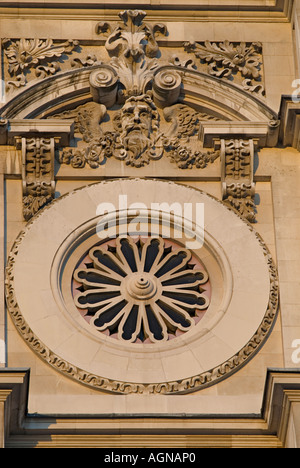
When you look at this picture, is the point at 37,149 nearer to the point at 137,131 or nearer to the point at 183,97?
the point at 137,131

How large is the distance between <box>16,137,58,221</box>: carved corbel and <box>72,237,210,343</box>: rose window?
1.30 m

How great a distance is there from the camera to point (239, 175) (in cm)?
3300

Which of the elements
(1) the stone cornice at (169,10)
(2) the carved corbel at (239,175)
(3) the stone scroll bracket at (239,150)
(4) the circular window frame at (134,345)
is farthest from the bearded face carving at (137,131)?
(1) the stone cornice at (169,10)

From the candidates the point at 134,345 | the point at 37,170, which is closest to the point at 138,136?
the point at 37,170

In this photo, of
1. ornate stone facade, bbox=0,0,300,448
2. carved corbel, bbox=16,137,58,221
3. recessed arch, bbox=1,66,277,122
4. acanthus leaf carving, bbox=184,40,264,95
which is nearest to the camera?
ornate stone facade, bbox=0,0,300,448

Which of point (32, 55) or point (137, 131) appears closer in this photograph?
point (137, 131)

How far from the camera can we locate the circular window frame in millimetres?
30547

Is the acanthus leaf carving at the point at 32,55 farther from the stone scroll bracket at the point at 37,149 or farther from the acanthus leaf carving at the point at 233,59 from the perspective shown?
the acanthus leaf carving at the point at 233,59

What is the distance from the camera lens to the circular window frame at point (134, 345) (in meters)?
30.5

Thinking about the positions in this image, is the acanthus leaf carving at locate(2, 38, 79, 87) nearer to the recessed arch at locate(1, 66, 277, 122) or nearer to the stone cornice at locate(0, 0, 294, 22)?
the recessed arch at locate(1, 66, 277, 122)

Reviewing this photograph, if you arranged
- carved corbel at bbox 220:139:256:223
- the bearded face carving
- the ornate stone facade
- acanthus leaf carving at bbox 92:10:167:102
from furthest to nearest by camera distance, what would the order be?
acanthus leaf carving at bbox 92:10:167:102 → the bearded face carving → carved corbel at bbox 220:139:256:223 → the ornate stone facade

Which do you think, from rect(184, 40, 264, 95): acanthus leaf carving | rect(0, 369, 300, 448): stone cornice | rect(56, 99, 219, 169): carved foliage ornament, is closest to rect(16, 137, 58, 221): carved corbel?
rect(56, 99, 219, 169): carved foliage ornament

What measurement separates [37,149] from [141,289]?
10.7 feet
